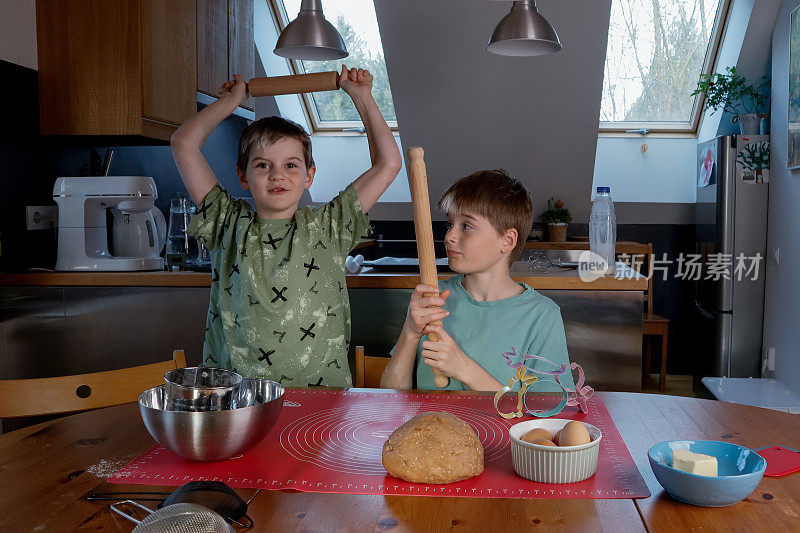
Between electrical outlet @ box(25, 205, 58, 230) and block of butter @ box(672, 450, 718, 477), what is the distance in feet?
7.76

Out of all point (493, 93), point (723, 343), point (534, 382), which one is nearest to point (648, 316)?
point (723, 343)

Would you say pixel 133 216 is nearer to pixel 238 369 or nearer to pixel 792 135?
pixel 238 369

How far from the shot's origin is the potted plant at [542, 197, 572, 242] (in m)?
4.89

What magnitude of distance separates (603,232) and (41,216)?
219cm

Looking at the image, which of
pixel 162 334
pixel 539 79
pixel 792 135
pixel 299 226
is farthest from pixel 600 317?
pixel 539 79

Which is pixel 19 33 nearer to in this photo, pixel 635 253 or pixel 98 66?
pixel 98 66

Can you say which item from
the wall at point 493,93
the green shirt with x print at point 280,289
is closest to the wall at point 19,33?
the green shirt with x print at point 280,289

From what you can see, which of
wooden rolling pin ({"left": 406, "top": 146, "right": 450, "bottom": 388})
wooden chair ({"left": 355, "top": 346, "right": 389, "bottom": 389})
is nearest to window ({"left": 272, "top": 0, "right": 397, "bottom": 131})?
wooden chair ({"left": 355, "top": 346, "right": 389, "bottom": 389})

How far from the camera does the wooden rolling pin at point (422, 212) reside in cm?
105

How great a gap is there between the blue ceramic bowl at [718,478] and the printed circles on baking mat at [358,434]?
0.72 feet

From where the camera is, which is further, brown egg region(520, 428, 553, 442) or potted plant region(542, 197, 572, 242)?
potted plant region(542, 197, 572, 242)

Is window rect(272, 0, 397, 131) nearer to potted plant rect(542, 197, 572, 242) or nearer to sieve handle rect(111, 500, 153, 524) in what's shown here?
potted plant rect(542, 197, 572, 242)

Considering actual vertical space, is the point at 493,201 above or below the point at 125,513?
above

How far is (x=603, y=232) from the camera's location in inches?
121
